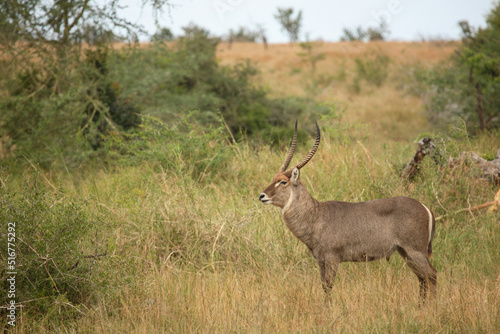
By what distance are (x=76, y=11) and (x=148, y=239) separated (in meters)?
6.69

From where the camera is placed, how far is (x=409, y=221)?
14.2 feet

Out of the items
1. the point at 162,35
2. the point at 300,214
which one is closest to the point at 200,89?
the point at 162,35

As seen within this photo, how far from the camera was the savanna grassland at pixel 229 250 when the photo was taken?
3.86m

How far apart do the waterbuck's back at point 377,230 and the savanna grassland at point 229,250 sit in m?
0.23

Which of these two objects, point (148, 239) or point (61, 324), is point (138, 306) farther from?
point (148, 239)

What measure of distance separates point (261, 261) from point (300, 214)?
2.92 feet

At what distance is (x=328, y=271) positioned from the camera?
170 inches

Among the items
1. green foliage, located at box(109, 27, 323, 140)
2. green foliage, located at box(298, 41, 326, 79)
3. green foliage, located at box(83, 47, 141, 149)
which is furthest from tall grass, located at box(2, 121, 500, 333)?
green foliage, located at box(298, 41, 326, 79)

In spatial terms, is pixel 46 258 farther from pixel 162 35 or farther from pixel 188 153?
pixel 162 35

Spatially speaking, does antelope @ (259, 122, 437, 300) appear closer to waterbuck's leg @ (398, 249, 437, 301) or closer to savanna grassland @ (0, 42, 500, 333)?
waterbuck's leg @ (398, 249, 437, 301)

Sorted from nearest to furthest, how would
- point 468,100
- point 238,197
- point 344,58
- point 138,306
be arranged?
point 138,306 < point 238,197 < point 468,100 < point 344,58

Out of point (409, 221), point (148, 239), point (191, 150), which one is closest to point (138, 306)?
point (148, 239)

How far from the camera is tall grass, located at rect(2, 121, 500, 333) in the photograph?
3.83m

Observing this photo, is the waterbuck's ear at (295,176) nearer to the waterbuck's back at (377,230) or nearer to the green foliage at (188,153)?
the waterbuck's back at (377,230)
